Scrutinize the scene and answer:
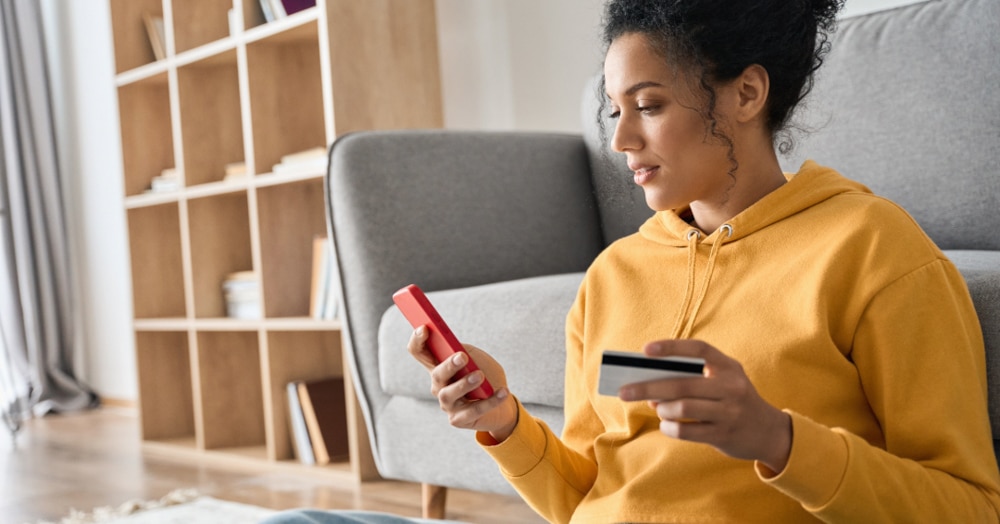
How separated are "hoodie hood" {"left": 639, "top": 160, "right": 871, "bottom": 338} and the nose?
0.37 ft

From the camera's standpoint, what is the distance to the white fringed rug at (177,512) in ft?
6.89

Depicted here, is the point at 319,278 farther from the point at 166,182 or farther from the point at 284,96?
the point at 166,182

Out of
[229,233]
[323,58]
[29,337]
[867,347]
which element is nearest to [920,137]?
[867,347]

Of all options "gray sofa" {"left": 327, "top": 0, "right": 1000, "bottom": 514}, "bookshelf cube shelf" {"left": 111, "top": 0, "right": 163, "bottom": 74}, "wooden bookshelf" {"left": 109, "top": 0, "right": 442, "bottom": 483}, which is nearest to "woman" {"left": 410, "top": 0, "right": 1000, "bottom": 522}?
"gray sofa" {"left": 327, "top": 0, "right": 1000, "bottom": 514}

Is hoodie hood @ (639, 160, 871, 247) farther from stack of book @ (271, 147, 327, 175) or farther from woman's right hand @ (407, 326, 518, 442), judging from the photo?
stack of book @ (271, 147, 327, 175)

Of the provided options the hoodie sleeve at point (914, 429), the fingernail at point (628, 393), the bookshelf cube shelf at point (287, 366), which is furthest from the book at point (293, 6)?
the fingernail at point (628, 393)

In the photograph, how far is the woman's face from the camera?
0.90 meters

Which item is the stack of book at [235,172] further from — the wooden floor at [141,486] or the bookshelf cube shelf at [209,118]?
the wooden floor at [141,486]

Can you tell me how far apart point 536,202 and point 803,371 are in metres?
1.24

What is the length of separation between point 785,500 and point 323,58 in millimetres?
1880

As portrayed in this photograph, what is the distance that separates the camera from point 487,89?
2891 millimetres

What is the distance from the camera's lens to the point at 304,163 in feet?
8.53

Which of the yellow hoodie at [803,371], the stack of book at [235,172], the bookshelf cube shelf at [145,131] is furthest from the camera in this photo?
the bookshelf cube shelf at [145,131]

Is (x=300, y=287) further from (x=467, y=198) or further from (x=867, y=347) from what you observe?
(x=867, y=347)
